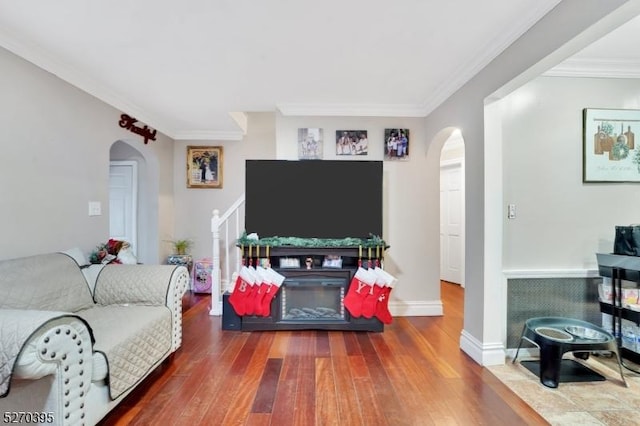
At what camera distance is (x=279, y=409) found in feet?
5.88

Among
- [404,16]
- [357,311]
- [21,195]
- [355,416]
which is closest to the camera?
[355,416]

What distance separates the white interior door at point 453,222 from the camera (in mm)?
5004

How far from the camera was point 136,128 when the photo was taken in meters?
3.59

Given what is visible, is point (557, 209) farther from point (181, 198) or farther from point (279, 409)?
point (181, 198)

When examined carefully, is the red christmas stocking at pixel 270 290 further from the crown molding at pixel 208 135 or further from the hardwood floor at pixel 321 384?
the crown molding at pixel 208 135

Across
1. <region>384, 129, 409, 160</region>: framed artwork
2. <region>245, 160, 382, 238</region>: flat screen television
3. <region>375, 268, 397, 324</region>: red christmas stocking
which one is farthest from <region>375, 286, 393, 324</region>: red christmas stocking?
<region>384, 129, 409, 160</region>: framed artwork

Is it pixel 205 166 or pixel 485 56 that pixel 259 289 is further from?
pixel 485 56

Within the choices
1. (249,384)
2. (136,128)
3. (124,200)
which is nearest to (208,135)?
(136,128)

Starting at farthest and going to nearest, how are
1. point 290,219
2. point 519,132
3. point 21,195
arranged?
point 290,219
point 519,132
point 21,195

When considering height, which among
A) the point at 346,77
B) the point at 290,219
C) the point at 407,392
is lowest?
the point at 407,392

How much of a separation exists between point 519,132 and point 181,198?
437 centimetres

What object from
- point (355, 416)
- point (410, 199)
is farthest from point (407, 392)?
point (410, 199)

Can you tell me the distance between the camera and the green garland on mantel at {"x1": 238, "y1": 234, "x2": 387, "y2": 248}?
2979mm

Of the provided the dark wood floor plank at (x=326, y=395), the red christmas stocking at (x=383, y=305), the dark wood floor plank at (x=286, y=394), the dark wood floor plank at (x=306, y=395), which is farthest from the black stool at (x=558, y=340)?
the dark wood floor plank at (x=286, y=394)
